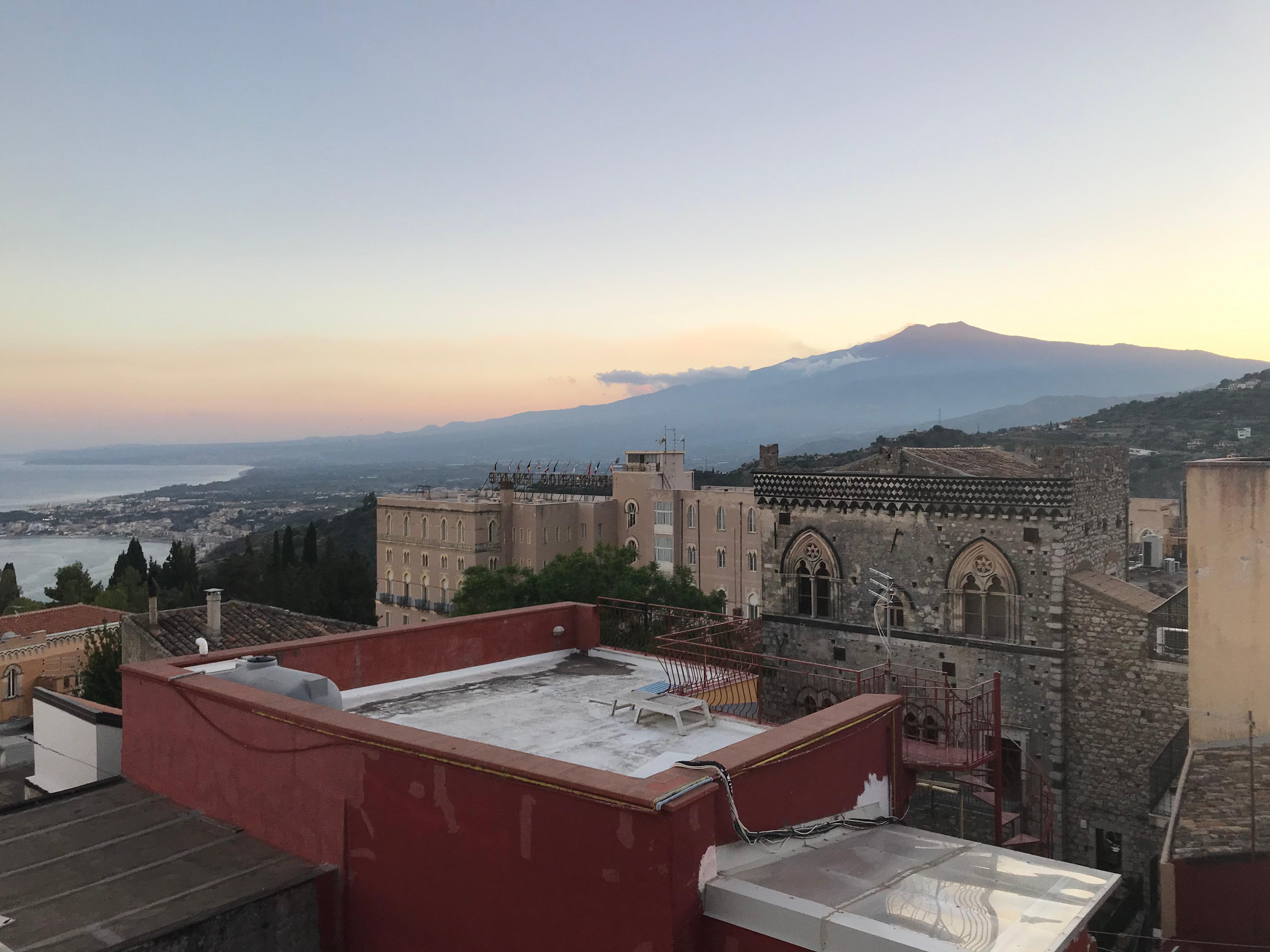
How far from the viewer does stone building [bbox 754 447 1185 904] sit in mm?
18156

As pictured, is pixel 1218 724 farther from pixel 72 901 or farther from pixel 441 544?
pixel 441 544

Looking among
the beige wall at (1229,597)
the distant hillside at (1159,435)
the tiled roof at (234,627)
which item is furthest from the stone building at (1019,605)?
the distant hillside at (1159,435)

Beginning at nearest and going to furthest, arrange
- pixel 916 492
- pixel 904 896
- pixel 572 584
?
pixel 904 896 → pixel 916 492 → pixel 572 584

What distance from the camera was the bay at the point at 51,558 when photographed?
138 meters

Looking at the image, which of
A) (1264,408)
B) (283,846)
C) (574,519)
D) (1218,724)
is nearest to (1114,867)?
(1218,724)

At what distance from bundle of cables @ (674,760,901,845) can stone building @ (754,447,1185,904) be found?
525 inches

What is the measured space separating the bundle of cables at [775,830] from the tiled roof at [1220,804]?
6671mm

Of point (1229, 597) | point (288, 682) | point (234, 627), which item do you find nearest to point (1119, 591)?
point (1229, 597)

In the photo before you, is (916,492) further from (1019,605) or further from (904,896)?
(904,896)

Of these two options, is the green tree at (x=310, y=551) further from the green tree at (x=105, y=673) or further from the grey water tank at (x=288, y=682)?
the grey water tank at (x=288, y=682)

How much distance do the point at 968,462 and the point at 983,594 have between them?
3871mm

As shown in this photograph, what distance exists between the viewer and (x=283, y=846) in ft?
24.5

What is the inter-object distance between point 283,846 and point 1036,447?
20.2 meters

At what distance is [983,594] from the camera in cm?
1984
